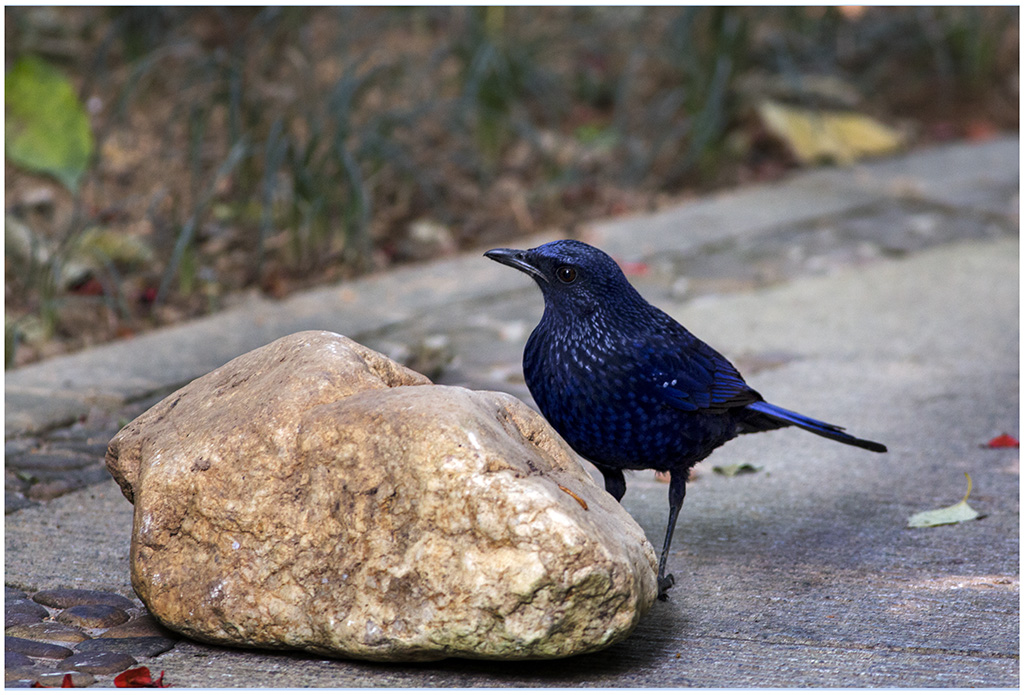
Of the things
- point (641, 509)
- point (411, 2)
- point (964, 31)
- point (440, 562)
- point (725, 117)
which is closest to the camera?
point (440, 562)

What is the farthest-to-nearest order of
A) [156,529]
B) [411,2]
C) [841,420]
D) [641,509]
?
[411,2] → [841,420] → [641,509] → [156,529]

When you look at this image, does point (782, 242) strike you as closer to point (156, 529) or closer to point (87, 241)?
point (87, 241)

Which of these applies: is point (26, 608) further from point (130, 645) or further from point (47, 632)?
point (130, 645)

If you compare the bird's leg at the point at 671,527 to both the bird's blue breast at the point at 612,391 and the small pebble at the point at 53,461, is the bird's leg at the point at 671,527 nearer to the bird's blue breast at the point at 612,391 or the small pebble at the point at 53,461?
the bird's blue breast at the point at 612,391

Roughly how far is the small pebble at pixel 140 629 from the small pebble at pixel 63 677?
186mm

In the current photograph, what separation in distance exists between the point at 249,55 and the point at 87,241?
1.51m

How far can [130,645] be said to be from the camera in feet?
8.52

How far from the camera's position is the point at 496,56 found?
6.46m

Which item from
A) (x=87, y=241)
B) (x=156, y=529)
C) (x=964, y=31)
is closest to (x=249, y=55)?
(x=87, y=241)

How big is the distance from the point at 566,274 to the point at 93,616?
4.66ft

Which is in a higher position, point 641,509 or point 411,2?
point 411,2

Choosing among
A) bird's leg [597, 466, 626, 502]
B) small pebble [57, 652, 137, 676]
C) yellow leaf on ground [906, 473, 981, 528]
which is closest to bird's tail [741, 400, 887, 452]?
yellow leaf on ground [906, 473, 981, 528]

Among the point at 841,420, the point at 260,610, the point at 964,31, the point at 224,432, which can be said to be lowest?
the point at 841,420

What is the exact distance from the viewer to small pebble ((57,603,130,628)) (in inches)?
107
